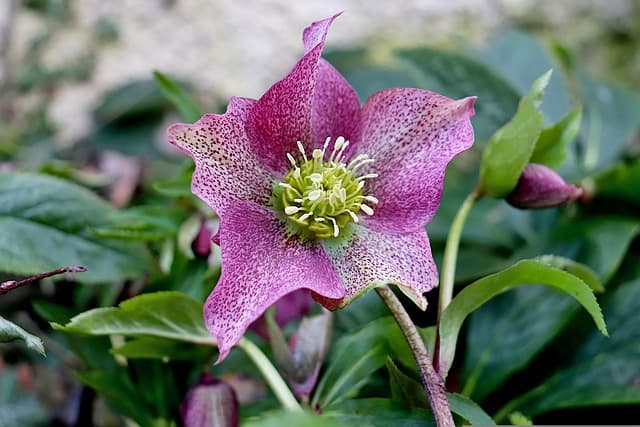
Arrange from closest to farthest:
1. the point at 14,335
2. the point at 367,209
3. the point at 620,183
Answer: the point at 14,335 → the point at 367,209 → the point at 620,183

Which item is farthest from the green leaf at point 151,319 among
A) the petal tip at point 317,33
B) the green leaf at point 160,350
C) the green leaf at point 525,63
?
the green leaf at point 525,63

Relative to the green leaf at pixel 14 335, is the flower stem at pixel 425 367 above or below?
below

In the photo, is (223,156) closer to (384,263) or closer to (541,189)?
(384,263)

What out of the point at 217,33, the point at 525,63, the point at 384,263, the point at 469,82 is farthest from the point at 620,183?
the point at 217,33

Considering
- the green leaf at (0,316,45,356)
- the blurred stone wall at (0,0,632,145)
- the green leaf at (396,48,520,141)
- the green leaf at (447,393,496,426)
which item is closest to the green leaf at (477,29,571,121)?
the green leaf at (396,48,520,141)

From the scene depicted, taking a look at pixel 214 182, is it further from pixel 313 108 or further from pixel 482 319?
pixel 482 319

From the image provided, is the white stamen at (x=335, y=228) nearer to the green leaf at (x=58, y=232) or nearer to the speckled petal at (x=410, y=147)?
the speckled petal at (x=410, y=147)
